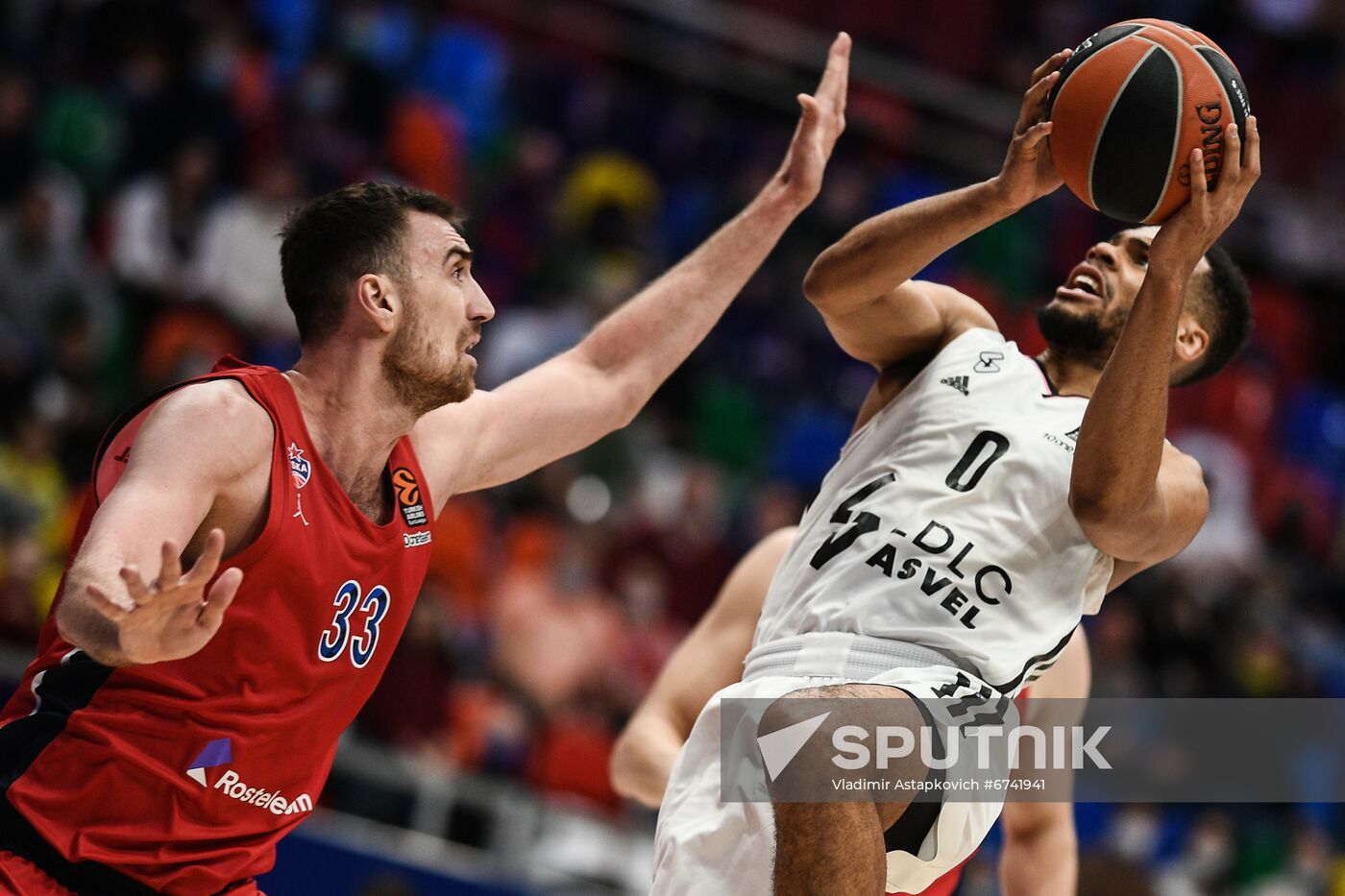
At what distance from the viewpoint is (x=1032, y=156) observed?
382cm

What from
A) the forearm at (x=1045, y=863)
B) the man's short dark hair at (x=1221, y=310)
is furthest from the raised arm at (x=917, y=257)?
the forearm at (x=1045, y=863)

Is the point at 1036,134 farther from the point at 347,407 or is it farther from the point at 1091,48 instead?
the point at 347,407

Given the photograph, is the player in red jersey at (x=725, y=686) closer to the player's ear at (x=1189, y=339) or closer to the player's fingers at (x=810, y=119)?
the player's ear at (x=1189, y=339)

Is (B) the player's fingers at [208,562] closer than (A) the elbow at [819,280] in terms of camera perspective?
A: Yes

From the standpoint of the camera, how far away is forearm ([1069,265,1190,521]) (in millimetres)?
3646

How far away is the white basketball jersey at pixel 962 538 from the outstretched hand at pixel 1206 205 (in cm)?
60

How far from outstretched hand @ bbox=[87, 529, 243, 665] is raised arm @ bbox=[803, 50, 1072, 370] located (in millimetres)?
1704

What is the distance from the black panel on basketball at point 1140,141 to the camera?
3598 millimetres

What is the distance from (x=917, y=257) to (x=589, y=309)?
7404mm

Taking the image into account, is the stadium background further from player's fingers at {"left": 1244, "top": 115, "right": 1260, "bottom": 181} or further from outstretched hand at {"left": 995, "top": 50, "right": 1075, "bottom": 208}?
player's fingers at {"left": 1244, "top": 115, "right": 1260, "bottom": 181}

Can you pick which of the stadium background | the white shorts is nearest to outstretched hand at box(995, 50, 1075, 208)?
the white shorts

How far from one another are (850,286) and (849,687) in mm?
989

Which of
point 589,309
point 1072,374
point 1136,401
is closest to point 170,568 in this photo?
point 1136,401

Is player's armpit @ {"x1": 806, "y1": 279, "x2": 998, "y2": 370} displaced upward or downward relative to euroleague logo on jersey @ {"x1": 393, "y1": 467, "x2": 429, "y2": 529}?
upward
